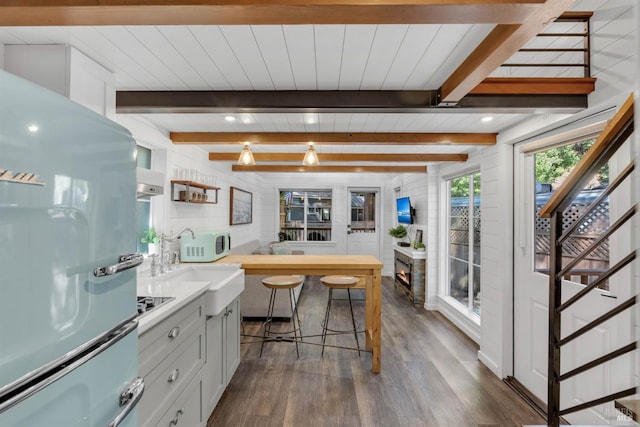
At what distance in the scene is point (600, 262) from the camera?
76.3 inches

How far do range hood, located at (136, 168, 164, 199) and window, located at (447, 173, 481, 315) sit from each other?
3408 mm

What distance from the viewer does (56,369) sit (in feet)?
2.39

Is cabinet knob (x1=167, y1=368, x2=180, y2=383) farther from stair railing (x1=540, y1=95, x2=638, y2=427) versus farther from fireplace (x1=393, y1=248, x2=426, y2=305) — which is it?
fireplace (x1=393, y1=248, x2=426, y2=305)

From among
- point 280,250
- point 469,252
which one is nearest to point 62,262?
point 469,252

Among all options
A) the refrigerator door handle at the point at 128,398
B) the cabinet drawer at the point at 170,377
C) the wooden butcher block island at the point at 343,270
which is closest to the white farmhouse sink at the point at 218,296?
the cabinet drawer at the point at 170,377

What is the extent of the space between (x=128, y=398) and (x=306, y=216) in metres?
6.06

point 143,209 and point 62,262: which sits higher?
point 143,209

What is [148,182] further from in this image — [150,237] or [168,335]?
[150,237]

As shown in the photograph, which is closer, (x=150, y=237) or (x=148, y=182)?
(x=148, y=182)

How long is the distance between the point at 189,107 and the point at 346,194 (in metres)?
5.13

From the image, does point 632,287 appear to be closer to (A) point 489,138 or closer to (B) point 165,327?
(A) point 489,138

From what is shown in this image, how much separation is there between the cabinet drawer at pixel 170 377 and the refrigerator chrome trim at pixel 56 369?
0.54 metres

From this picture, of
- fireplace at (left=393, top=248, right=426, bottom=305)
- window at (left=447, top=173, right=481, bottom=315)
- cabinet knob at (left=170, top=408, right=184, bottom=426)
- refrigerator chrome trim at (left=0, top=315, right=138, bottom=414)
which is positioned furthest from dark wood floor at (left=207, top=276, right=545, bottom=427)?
refrigerator chrome trim at (left=0, top=315, right=138, bottom=414)

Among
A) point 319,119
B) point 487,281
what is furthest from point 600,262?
point 319,119
